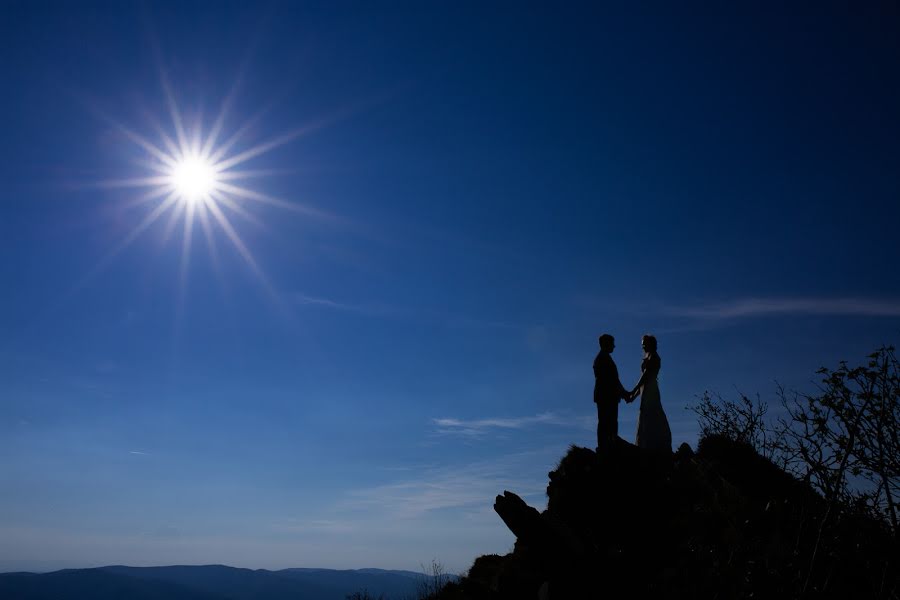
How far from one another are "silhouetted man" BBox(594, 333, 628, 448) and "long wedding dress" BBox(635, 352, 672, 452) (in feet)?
2.80

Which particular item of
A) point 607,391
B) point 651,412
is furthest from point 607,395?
point 651,412

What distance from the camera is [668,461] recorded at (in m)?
15.3

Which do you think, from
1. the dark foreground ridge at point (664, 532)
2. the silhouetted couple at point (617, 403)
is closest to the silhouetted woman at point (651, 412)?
the silhouetted couple at point (617, 403)

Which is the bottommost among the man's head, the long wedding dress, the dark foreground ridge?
the dark foreground ridge

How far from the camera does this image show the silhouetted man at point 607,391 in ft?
53.2

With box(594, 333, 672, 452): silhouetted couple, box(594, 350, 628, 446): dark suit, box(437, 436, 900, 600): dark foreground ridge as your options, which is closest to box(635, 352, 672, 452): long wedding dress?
box(594, 333, 672, 452): silhouetted couple

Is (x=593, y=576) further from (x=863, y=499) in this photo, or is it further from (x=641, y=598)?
(x=863, y=499)

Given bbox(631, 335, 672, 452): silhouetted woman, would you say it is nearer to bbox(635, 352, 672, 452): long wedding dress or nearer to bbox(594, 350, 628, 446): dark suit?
bbox(635, 352, 672, 452): long wedding dress

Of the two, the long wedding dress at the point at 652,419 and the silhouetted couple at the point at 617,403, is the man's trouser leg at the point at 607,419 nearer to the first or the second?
the silhouetted couple at the point at 617,403

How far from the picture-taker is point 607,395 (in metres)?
16.2

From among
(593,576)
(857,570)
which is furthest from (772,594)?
(593,576)

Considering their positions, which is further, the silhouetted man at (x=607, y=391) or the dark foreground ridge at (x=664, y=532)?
the silhouetted man at (x=607, y=391)

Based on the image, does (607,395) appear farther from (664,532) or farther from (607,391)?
(664,532)

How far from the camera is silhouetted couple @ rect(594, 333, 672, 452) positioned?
16.2m
